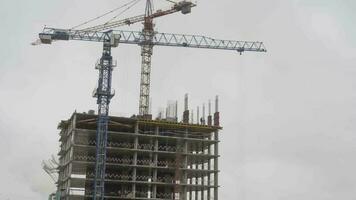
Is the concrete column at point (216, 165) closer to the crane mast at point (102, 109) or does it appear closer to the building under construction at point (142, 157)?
the building under construction at point (142, 157)

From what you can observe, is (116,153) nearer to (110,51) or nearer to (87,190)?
(87,190)

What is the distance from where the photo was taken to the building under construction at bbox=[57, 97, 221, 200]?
419 feet

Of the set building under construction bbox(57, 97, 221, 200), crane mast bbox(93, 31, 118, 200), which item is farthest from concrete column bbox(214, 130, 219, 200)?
crane mast bbox(93, 31, 118, 200)

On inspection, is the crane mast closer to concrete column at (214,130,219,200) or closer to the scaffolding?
the scaffolding

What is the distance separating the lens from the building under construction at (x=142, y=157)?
12781 cm

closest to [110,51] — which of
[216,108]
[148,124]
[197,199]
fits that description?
[148,124]

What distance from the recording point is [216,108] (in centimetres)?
13775

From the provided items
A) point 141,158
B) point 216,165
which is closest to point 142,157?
point 141,158

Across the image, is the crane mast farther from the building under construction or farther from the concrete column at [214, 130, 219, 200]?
the concrete column at [214, 130, 219, 200]

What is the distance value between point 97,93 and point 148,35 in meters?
28.3

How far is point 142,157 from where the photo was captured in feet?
434

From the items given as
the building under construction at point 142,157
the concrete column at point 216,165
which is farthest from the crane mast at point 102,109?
the concrete column at point 216,165

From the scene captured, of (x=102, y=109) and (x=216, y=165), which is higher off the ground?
(x=102, y=109)

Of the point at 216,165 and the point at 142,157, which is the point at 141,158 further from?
the point at 216,165
